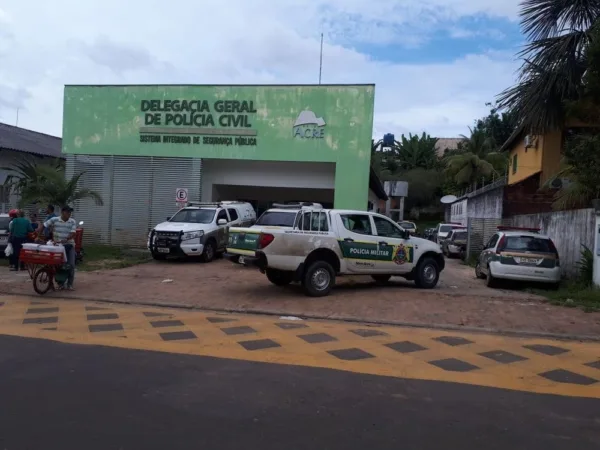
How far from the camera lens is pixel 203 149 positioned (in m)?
23.6

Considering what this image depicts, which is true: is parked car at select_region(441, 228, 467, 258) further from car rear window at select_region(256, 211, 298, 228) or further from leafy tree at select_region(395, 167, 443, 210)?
leafy tree at select_region(395, 167, 443, 210)

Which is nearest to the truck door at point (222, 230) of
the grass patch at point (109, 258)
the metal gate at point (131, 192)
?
the grass patch at point (109, 258)

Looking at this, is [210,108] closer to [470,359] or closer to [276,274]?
[276,274]

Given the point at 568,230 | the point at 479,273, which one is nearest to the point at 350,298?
the point at 479,273

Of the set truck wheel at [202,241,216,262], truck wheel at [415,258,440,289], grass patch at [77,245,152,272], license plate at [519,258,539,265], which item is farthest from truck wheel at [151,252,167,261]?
license plate at [519,258,539,265]

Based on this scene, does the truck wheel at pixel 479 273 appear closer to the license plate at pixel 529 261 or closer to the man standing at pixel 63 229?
the license plate at pixel 529 261

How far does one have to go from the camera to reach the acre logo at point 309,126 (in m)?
22.6

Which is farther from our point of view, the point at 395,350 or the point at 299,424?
the point at 395,350

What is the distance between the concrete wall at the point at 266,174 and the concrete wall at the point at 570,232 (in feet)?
29.3

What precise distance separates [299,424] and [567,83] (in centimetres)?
1788

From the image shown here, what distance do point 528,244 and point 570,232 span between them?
1828 mm

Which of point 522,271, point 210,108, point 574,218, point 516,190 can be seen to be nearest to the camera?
point 522,271

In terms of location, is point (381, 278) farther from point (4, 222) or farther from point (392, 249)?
point (4, 222)

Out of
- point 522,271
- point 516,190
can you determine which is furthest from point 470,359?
point 516,190
